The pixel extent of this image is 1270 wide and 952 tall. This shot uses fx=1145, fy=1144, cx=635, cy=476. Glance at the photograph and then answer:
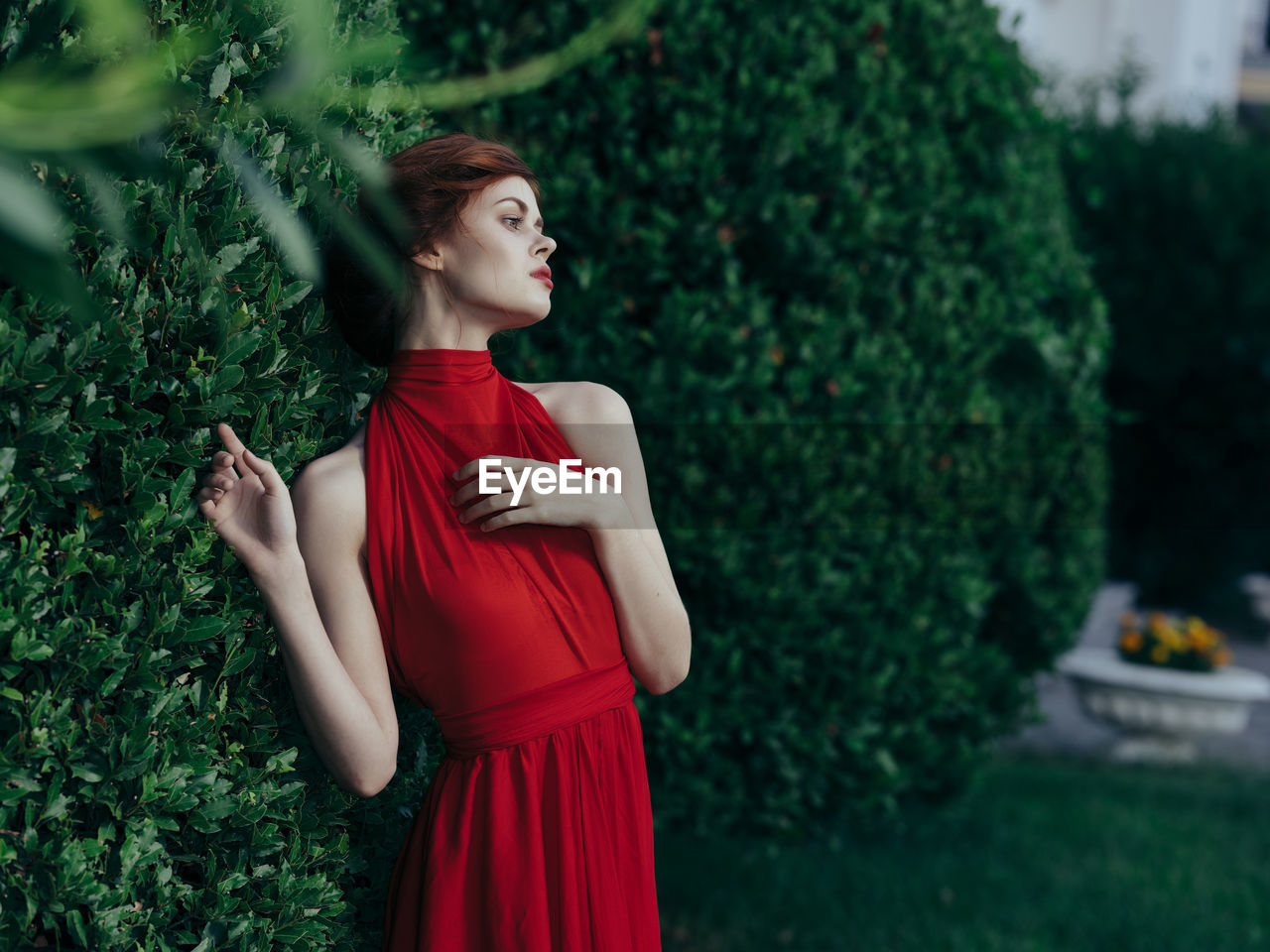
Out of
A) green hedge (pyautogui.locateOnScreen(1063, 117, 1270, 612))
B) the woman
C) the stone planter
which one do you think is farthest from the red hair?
green hedge (pyautogui.locateOnScreen(1063, 117, 1270, 612))

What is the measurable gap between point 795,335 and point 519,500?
198cm

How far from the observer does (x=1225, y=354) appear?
31.5 feet

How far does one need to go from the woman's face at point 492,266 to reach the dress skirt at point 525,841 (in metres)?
0.59

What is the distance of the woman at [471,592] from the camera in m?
1.68

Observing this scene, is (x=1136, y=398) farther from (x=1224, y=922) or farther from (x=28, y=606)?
(x=28, y=606)

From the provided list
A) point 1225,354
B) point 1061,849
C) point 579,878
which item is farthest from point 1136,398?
point 579,878

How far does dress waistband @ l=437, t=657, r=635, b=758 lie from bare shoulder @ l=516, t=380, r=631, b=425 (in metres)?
0.41

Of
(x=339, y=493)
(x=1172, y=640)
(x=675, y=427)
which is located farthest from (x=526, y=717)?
(x=1172, y=640)

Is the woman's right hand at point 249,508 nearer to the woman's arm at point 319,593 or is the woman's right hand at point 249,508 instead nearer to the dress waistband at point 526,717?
the woman's arm at point 319,593

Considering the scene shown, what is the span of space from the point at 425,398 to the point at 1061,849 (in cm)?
487

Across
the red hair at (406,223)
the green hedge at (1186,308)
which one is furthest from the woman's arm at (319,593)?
the green hedge at (1186,308)

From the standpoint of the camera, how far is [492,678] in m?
1.74

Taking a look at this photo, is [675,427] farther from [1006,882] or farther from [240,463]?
[1006,882]

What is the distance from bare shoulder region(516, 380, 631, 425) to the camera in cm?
191
